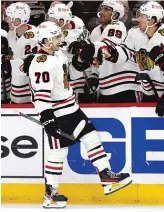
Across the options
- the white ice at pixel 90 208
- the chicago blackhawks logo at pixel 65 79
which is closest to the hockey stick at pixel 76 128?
the chicago blackhawks logo at pixel 65 79

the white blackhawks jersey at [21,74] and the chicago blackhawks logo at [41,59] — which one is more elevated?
the chicago blackhawks logo at [41,59]

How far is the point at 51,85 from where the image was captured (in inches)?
268

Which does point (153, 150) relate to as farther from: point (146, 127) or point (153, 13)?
point (153, 13)

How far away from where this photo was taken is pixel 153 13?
23.9 ft

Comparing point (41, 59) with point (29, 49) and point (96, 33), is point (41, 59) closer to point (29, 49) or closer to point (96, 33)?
point (29, 49)

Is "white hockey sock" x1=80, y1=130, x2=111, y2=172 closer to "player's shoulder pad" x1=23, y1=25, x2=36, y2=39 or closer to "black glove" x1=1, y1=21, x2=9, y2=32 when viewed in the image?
"player's shoulder pad" x1=23, y1=25, x2=36, y2=39

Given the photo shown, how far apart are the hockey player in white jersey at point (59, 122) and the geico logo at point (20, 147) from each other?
194 mm

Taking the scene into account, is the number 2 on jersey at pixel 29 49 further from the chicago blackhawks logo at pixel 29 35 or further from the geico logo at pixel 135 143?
the geico logo at pixel 135 143

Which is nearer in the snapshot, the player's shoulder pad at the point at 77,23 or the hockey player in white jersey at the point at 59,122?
the hockey player in white jersey at the point at 59,122

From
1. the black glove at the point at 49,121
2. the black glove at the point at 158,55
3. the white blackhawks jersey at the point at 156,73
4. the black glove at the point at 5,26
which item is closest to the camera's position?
the black glove at the point at 49,121

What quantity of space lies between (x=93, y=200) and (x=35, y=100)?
81cm

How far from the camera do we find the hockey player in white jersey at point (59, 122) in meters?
6.88

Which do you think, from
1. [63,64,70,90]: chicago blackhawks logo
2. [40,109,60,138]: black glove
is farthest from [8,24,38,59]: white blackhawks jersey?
[40,109,60,138]: black glove

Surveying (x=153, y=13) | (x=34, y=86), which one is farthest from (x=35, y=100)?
(x=153, y=13)
